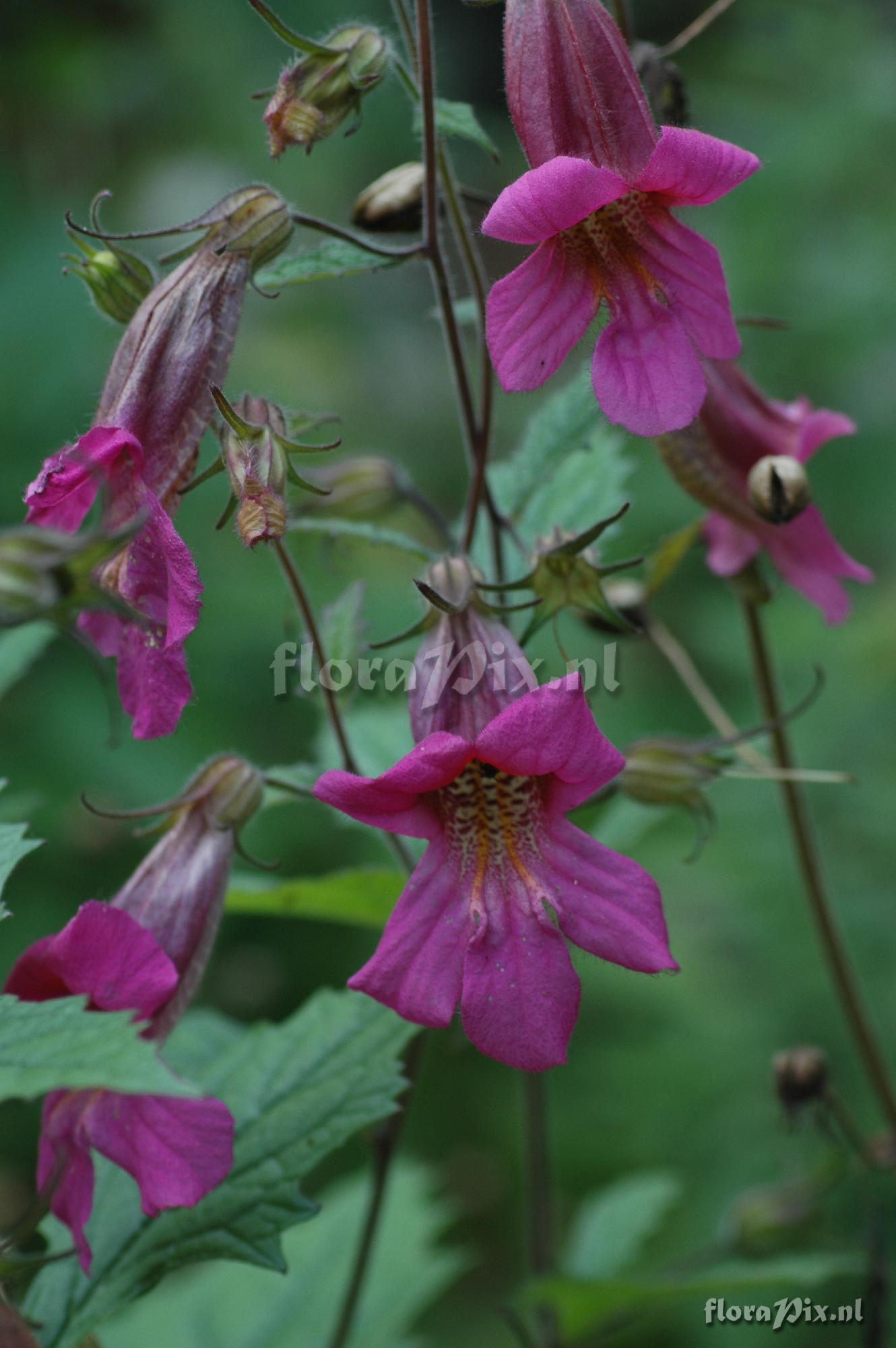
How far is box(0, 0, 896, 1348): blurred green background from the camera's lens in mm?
2697

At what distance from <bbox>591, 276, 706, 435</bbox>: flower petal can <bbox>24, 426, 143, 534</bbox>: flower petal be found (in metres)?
0.38

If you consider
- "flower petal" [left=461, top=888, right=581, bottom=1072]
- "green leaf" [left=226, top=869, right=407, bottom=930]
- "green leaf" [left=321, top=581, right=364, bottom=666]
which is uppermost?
"green leaf" [left=321, top=581, right=364, bottom=666]

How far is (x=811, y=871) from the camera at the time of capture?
1.65 m

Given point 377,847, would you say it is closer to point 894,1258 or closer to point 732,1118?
point 732,1118

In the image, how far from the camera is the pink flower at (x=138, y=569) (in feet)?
3.41

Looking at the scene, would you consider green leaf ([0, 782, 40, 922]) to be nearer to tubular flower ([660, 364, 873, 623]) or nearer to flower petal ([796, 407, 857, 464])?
tubular flower ([660, 364, 873, 623])

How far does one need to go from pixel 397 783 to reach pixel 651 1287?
2.79ft

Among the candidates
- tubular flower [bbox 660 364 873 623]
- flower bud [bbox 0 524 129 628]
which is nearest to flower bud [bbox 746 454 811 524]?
tubular flower [bbox 660 364 873 623]

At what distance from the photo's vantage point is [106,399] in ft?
3.85

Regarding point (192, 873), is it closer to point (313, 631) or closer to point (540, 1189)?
point (313, 631)

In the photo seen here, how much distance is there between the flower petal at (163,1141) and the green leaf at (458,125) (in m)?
0.86

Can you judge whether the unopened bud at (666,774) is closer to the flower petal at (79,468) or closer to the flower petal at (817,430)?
the flower petal at (817,430)

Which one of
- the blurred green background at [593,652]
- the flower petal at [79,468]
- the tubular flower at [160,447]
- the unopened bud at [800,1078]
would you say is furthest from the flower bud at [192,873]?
the unopened bud at [800,1078]

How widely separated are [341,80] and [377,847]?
2245mm
